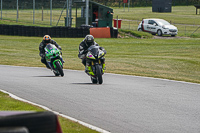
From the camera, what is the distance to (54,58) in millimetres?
14688

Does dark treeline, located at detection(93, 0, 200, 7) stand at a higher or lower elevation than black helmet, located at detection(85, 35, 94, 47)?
higher

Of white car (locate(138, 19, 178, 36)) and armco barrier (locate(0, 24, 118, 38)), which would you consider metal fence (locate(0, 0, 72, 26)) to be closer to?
armco barrier (locate(0, 24, 118, 38))

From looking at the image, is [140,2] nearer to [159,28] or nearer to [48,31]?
[159,28]

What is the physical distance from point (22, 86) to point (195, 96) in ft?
15.1

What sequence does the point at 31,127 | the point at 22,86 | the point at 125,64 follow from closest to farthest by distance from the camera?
the point at 31,127, the point at 22,86, the point at 125,64

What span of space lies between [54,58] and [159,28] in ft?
86.9

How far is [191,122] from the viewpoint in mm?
7258

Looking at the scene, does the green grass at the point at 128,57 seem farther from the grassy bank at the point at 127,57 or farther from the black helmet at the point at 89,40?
the black helmet at the point at 89,40

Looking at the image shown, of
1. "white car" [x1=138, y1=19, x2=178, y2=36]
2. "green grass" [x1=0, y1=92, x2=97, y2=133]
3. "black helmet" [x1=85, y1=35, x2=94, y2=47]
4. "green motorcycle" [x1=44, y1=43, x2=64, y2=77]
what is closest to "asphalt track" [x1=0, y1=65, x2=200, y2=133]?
"green grass" [x1=0, y1=92, x2=97, y2=133]

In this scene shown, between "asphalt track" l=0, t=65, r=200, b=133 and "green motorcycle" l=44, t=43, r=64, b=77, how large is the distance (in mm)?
761

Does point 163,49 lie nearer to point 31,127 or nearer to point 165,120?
point 165,120

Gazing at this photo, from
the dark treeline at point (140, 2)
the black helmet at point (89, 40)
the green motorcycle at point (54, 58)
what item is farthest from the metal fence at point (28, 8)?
the dark treeline at point (140, 2)

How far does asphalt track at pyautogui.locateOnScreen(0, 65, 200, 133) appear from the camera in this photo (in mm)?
7096

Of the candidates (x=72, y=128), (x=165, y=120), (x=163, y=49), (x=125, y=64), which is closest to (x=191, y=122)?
(x=165, y=120)
